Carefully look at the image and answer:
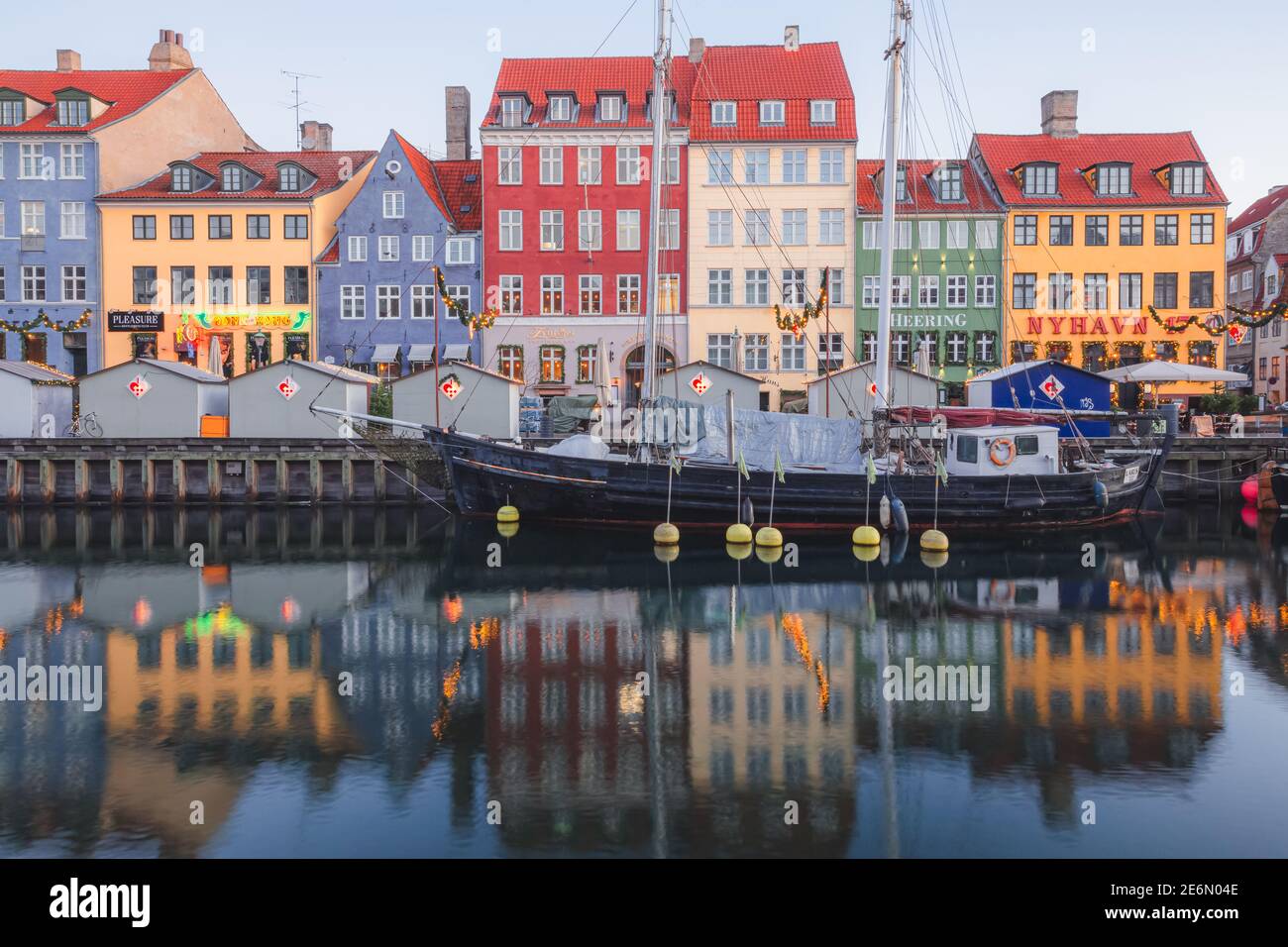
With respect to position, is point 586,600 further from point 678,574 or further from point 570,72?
point 570,72

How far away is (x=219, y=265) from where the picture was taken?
56188 mm

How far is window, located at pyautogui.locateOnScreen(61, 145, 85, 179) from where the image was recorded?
56188mm

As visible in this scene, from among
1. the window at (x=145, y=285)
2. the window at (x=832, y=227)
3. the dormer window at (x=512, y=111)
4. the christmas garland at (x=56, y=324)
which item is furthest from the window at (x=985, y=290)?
the christmas garland at (x=56, y=324)

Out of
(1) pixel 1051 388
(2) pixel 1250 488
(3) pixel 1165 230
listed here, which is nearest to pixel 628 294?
(1) pixel 1051 388

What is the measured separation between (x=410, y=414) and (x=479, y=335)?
43.9ft

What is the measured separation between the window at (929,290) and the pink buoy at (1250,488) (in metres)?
17.7

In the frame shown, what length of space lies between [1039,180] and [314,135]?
36773 mm

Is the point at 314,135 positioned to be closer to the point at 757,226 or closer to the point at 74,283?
the point at 74,283

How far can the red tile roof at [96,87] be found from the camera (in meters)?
57.0

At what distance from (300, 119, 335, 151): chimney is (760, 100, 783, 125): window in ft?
78.1

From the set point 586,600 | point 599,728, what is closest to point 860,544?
point 586,600

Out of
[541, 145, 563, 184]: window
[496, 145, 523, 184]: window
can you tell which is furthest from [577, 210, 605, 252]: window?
[496, 145, 523, 184]: window

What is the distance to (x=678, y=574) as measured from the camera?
97.2 ft
